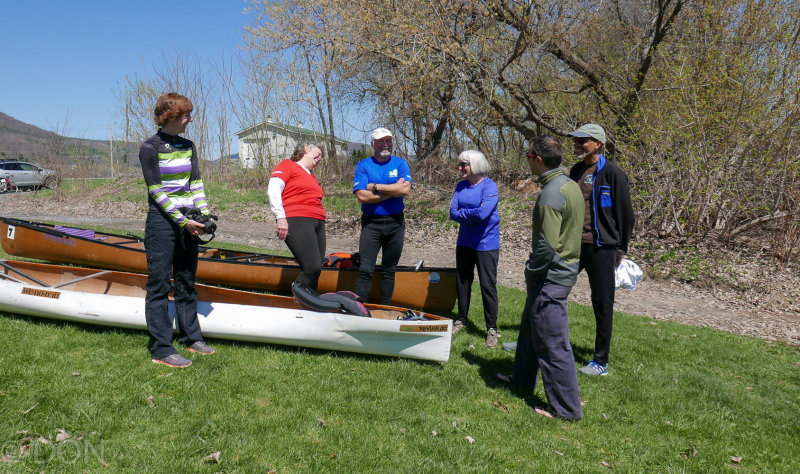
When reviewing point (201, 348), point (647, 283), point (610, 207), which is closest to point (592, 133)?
point (610, 207)

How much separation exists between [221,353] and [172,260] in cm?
88

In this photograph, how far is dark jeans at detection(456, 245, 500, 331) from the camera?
4828 millimetres

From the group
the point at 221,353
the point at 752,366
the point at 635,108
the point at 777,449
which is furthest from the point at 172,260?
the point at 635,108

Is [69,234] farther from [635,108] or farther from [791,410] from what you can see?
[635,108]

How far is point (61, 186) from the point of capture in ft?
58.2

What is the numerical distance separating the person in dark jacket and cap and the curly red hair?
2.95 metres

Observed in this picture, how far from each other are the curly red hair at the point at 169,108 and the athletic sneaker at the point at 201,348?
5.85ft

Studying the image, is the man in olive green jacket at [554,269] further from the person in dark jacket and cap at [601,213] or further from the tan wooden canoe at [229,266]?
the tan wooden canoe at [229,266]

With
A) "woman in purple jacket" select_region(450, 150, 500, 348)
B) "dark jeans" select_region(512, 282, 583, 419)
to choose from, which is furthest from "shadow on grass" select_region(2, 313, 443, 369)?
"dark jeans" select_region(512, 282, 583, 419)

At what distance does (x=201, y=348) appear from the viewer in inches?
167

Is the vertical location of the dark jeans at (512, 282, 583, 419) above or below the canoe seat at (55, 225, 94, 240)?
below

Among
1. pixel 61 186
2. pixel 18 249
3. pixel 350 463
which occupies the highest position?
pixel 61 186

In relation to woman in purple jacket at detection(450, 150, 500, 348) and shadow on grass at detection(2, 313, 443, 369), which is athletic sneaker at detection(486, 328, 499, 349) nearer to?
woman in purple jacket at detection(450, 150, 500, 348)

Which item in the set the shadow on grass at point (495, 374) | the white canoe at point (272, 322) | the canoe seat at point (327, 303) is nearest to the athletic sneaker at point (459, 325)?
the shadow on grass at point (495, 374)
